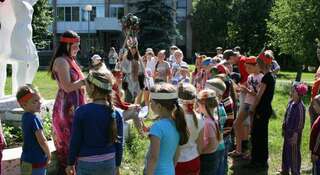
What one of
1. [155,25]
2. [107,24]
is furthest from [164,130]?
[107,24]

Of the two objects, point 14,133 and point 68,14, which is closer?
point 14,133

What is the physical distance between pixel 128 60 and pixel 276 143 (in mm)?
4406

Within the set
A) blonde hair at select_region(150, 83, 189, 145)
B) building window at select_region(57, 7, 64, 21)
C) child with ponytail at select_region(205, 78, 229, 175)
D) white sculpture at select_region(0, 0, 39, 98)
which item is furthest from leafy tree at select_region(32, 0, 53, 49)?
blonde hair at select_region(150, 83, 189, 145)

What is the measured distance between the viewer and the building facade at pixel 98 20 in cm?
5600

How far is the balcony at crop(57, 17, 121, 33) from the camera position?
178 ft

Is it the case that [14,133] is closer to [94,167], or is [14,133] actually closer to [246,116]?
[94,167]

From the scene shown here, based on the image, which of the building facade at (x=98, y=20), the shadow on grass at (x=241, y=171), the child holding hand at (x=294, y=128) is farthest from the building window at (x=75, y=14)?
the child holding hand at (x=294, y=128)

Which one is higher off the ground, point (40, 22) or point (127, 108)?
point (40, 22)

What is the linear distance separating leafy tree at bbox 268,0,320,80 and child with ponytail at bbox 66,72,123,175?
18.5m

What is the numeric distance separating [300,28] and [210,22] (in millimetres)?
30858

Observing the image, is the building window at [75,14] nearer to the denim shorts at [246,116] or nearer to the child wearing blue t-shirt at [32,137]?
the denim shorts at [246,116]

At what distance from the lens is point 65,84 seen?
5410 millimetres

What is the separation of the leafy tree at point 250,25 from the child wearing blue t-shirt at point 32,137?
4242 centimetres

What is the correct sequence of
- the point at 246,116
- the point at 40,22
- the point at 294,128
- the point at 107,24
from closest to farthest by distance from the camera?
the point at 294,128 → the point at 246,116 → the point at 40,22 → the point at 107,24
